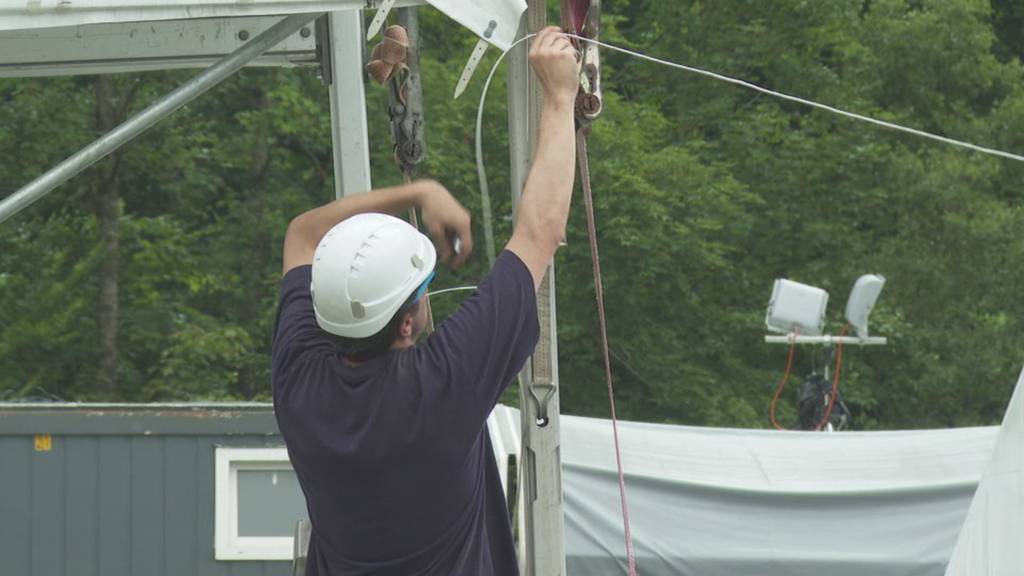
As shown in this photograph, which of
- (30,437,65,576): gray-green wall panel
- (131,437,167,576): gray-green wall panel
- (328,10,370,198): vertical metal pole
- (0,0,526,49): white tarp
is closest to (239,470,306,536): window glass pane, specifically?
(131,437,167,576): gray-green wall panel

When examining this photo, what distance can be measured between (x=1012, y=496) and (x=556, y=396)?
0.94 metres

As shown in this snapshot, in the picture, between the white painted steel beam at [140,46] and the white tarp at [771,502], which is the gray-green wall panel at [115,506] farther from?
the white painted steel beam at [140,46]

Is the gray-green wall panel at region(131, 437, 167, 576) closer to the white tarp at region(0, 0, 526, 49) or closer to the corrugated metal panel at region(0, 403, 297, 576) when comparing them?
the corrugated metal panel at region(0, 403, 297, 576)

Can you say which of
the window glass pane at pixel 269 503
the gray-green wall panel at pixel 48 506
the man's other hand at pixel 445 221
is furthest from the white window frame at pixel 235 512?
the man's other hand at pixel 445 221

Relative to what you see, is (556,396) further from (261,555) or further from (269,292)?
(269,292)

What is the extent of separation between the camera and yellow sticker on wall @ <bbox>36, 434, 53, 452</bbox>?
7359mm

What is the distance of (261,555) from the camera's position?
7.30 m

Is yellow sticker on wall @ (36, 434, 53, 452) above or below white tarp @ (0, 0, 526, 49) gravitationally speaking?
below

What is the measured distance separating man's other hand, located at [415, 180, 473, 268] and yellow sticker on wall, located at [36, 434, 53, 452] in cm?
515

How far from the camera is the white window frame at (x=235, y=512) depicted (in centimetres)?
717

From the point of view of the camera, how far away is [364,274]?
2371 millimetres

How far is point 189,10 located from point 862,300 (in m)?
7.95

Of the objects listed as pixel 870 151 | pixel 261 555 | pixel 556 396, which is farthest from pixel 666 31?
pixel 556 396

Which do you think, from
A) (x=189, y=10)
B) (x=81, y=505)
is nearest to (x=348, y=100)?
(x=189, y=10)
